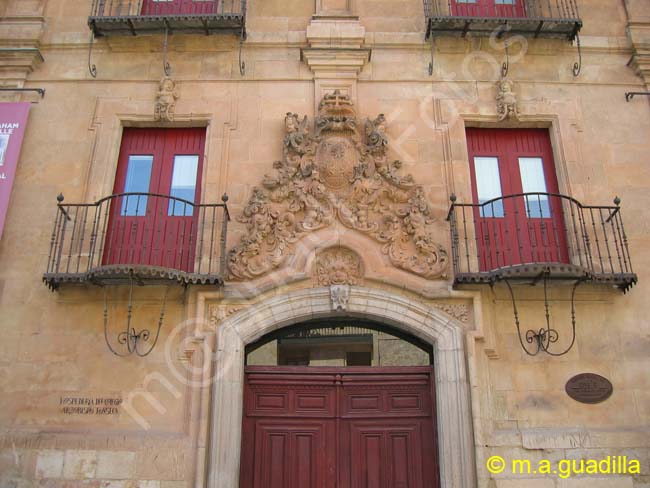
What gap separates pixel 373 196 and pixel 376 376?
2.46 m

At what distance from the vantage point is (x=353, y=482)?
7344 millimetres

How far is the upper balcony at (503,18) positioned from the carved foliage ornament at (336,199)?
1.94m

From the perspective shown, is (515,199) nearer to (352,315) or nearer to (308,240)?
(352,315)

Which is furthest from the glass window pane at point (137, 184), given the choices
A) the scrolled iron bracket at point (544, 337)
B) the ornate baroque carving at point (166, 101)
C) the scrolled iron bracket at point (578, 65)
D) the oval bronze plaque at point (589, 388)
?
the scrolled iron bracket at point (578, 65)

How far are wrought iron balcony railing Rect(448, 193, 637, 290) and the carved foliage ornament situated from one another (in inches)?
18.9

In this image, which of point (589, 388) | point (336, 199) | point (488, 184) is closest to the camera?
point (589, 388)

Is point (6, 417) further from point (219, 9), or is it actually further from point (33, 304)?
point (219, 9)

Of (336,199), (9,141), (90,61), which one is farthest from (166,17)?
(336,199)

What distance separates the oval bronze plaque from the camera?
7469 mm

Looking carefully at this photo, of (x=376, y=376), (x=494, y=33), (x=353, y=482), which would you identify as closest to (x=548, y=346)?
(x=376, y=376)

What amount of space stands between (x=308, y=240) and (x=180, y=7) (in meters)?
4.80

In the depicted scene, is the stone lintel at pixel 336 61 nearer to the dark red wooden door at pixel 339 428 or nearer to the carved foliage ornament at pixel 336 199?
the carved foliage ornament at pixel 336 199

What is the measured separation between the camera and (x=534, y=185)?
29.0ft

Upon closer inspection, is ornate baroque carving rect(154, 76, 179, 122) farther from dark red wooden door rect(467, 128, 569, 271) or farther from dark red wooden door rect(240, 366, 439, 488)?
dark red wooden door rect(467, 128, 569, 271)
